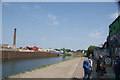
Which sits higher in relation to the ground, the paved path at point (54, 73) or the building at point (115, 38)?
the building at point (115, 38)

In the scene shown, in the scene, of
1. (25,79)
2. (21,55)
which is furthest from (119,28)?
(21,55)

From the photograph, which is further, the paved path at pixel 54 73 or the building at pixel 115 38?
the building at pixel 115 38

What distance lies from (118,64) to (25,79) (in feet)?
16.3

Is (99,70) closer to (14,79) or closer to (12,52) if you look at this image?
(14,79)

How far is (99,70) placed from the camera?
27.9 feet

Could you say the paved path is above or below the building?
below

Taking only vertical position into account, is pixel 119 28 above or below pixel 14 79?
above

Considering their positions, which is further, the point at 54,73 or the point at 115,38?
the point at 115,38

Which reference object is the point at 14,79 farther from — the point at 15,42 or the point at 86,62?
the point at 15,42

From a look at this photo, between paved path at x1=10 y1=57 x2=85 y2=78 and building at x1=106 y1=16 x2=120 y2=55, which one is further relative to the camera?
building at x1=106 y1=16 x2=120 y2=55

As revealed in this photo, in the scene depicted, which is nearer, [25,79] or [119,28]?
[25,79]

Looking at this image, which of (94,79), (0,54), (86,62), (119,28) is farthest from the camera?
(0,54)

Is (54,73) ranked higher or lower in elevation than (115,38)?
lower

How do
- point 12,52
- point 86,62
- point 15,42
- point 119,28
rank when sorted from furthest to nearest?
point 15,42, point 12,52, point 119,28, point 86,62
